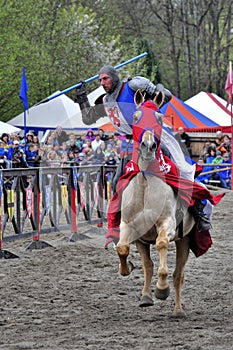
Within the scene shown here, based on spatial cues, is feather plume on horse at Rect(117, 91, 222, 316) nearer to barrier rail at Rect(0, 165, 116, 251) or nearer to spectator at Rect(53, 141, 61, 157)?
barrier rail at Rect(0, 165, 116, 251)

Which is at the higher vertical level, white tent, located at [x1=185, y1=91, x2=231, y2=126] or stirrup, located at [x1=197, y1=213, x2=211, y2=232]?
white tent, located at [x1=185, y1=91, x2=231, y2=126]

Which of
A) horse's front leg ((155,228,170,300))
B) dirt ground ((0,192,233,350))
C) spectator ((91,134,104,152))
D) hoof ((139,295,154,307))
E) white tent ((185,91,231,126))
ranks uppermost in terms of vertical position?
white tent ((185,91,231,126))

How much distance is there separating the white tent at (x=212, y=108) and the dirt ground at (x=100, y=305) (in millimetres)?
18866

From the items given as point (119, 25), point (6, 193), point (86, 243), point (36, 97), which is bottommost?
point (86, 243)

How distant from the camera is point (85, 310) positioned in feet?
22.7

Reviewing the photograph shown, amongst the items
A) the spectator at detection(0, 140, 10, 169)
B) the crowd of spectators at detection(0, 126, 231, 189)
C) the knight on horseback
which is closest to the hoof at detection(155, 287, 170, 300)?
the knight on horseback

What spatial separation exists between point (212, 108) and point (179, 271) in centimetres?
2397

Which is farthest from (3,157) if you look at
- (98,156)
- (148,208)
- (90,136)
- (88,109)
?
(148,208)

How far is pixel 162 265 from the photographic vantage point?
6.18m

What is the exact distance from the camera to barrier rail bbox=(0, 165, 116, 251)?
36.1 ft

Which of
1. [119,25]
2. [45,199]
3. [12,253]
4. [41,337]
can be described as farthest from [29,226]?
[119,25]

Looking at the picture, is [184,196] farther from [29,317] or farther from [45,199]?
[45,199]

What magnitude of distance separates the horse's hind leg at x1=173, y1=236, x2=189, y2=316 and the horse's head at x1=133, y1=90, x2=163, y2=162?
1.19 m

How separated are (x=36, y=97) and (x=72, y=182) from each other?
24060mm
